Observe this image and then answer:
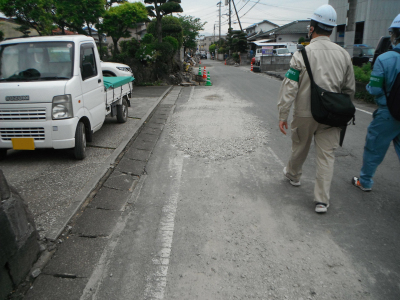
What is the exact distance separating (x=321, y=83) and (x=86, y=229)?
299 centimetres

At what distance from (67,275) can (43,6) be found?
13.8 m

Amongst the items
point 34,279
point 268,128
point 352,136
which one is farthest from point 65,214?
point 352,136

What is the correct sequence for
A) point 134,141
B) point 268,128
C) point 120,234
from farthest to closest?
point 268,128
point 134,141
point 120,234

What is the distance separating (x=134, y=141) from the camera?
22.2ft

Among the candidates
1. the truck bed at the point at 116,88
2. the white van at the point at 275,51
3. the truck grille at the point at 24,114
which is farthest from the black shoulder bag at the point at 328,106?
the white van at the point at 275,51

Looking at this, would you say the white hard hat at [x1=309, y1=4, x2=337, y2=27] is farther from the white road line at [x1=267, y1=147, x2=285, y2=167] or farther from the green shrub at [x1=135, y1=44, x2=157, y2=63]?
the green shrub at [x1=135, y1=44, x2=157, y2=63]

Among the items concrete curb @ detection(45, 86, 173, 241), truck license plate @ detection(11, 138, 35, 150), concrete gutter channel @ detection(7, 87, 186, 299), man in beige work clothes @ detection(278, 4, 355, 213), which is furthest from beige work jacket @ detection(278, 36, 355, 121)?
truck license plate @ detection(11, 138, 35, 150)

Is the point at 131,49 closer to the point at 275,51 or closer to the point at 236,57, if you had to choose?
the point at 275,51

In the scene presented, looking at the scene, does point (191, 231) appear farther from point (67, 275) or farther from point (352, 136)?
point (352, 136)

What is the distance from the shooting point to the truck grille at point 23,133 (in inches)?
198

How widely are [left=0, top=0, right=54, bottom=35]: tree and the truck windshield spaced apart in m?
8.95

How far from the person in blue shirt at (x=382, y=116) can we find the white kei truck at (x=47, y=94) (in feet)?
13.9

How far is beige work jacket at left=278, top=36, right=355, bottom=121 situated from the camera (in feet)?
11.6

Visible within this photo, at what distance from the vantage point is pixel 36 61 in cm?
536
